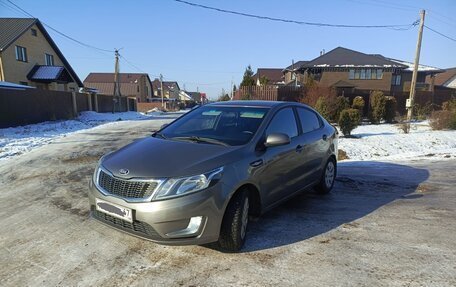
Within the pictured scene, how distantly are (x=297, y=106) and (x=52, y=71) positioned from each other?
98.3 feet

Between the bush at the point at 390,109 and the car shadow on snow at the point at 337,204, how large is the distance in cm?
1122

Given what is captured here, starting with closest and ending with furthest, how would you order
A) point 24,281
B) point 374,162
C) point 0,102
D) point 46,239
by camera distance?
point 24,281, point 46,239, point 374,162, point 0,102

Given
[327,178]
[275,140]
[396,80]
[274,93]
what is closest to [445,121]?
[274,93]

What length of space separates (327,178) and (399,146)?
7.20 metres

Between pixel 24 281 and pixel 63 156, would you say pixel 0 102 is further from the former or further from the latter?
pixel 24 281

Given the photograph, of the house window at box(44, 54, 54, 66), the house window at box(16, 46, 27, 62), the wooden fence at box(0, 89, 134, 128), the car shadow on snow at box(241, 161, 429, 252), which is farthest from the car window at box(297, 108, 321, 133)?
the house window at box(44, 54, 54, 66)

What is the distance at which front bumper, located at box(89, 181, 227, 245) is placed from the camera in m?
3.04

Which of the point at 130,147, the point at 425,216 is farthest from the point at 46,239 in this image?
the point at 425,216

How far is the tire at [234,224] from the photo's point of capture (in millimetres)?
3342

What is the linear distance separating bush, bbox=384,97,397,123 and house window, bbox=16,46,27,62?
1089 inches

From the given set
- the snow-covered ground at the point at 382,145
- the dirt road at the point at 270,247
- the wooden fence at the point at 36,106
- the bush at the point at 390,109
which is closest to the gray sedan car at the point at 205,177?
the dirt road at the point at 270,247

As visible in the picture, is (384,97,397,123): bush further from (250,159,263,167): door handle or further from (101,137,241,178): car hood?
(101,137,241,178): car hood

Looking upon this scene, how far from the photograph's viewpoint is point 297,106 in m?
5.22

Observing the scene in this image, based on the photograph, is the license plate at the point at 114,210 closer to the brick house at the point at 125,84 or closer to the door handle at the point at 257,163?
the door handle at the point at 257,163
